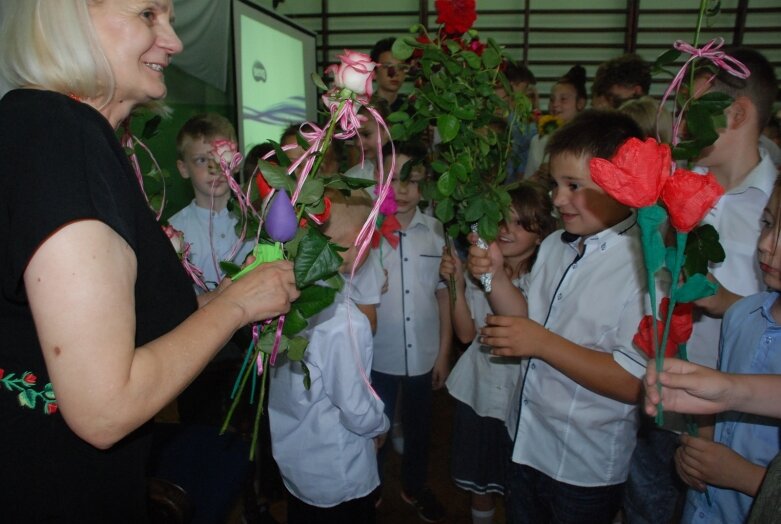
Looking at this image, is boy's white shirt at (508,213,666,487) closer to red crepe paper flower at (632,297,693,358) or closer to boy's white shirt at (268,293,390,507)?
red crepe paper flower at (632,297,693,358)

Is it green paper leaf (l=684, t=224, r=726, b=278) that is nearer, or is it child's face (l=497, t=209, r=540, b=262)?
green paper leaf (l=684, t=224, r=726, b=278)

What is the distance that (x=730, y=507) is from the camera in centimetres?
114

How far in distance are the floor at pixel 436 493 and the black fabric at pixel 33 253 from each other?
1.35 metres

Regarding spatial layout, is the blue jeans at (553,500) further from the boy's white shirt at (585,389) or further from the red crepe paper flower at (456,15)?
the red crepe paper flower at (456,15)

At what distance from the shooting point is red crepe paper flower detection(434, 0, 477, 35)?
Answer: 146 cm

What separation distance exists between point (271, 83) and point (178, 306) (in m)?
4.98

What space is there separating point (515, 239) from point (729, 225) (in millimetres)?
621

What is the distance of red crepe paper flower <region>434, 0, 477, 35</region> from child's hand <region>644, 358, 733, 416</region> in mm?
1014

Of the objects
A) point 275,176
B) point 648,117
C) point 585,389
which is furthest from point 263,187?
point 648,117

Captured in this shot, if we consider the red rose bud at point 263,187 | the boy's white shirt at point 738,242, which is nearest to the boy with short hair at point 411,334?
the boy's white shirt at point 738,242

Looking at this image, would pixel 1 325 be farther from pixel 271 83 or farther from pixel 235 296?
pixel 271 83

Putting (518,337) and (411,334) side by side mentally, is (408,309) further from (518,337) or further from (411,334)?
(518,337)

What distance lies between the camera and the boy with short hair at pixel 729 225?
1514mm

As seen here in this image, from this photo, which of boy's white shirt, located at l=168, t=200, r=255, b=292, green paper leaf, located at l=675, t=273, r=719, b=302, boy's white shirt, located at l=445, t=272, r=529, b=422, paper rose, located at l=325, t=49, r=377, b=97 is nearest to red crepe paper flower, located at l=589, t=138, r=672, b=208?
green paper leaf, located at l=675, t=273, r=719, b=302
